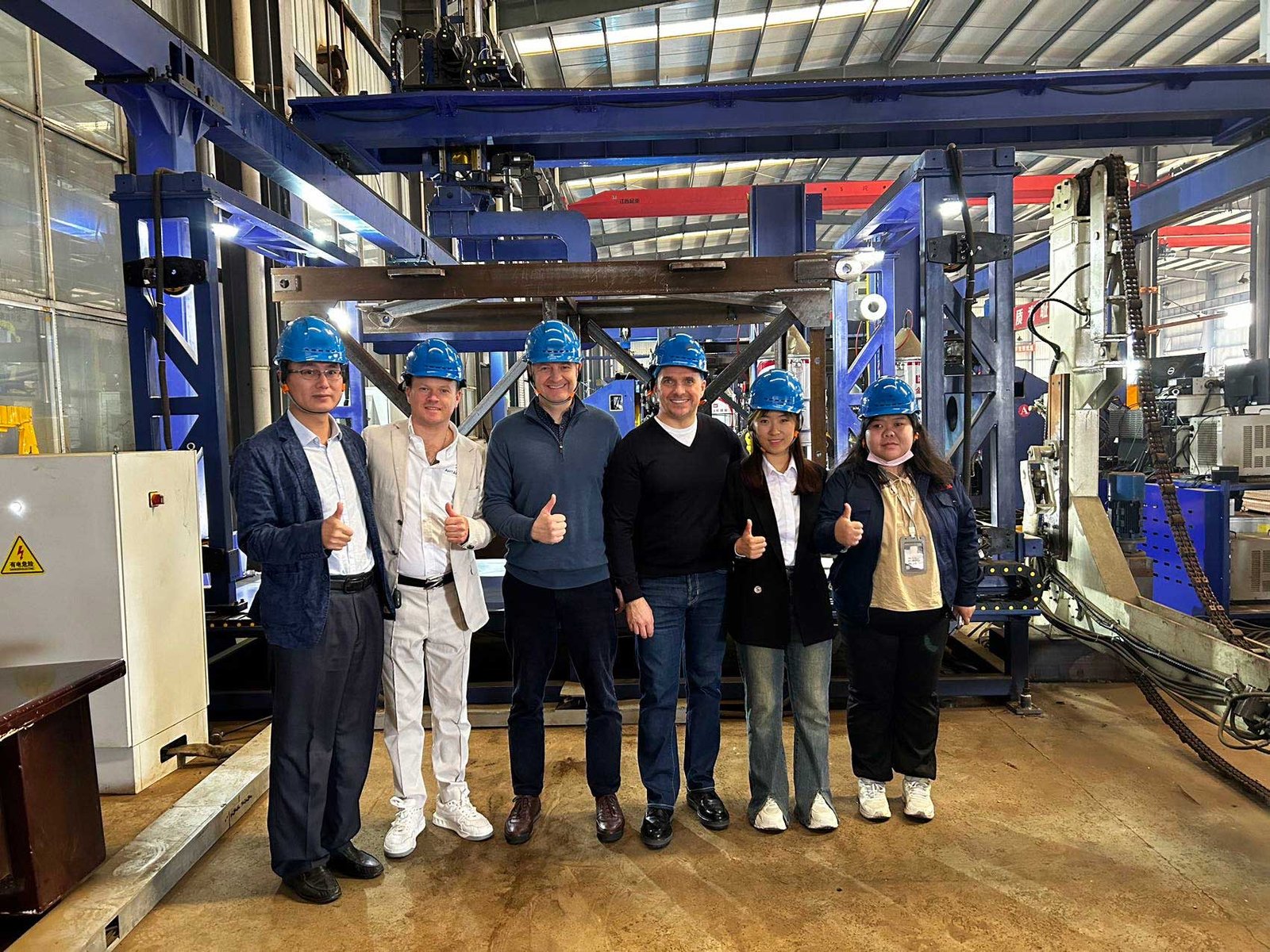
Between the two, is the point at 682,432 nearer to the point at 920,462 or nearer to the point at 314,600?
the point at 920,462

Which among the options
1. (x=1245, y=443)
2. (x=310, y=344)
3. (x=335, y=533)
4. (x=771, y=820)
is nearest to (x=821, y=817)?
(x=771, y=820)

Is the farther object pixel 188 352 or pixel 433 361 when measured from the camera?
pixel 188 352

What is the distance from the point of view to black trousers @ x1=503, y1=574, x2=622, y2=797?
3139mm

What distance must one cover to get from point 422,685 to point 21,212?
4.33 meters

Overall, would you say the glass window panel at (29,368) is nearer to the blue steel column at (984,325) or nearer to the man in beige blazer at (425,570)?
the man in beige blazer at (425,570)

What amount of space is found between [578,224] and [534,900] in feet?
20.2

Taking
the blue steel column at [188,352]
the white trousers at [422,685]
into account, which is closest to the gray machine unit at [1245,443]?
the white trousers at [422,685]

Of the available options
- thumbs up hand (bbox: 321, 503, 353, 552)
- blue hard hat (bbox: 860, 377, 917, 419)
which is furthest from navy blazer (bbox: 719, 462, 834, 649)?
thumbs up hand (bbox: 321, 503, 353, 552)

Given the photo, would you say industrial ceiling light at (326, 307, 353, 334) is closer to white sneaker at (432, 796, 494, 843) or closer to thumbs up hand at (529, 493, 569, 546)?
thumbs up hand at (529, 493, 569, 546)

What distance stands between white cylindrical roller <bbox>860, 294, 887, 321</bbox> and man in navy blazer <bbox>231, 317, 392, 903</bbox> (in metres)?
6.02

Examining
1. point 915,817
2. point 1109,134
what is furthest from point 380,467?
point 1109,134

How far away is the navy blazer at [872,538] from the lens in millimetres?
3281

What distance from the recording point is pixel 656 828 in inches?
125

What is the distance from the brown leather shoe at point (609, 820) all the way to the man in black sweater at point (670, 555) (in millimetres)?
97
